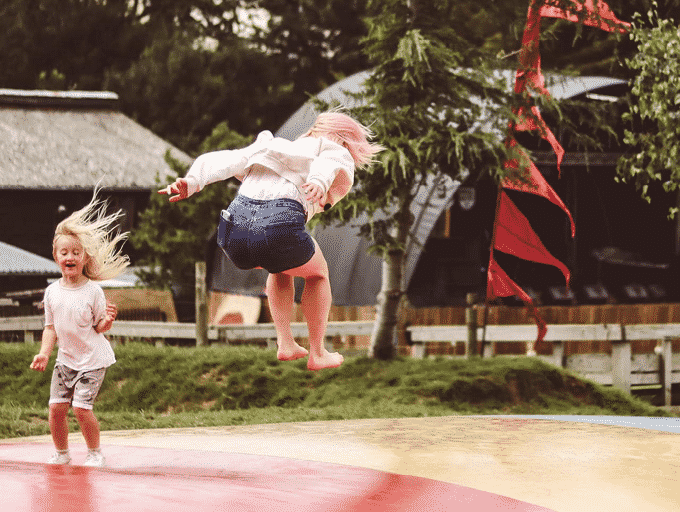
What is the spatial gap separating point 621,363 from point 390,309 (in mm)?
2916

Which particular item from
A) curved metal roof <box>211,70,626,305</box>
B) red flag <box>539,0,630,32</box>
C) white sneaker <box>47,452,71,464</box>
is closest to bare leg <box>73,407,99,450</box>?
white sneaker <box>47,452,71,464</box>

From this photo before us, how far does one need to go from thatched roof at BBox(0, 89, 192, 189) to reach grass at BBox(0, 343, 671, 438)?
17018 mm

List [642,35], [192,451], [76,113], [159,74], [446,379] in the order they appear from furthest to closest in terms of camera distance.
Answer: [159,74], [76,113], [446,379], [642,35], [192,451]

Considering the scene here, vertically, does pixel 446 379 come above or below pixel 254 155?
below

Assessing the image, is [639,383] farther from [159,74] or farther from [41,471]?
[159,74]

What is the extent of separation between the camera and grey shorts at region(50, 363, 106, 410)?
5.62 m

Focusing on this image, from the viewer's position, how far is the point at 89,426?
18.7ft

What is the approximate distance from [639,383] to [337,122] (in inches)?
350

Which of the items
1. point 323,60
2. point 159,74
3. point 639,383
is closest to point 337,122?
point 639,383

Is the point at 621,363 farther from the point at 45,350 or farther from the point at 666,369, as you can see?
the point at 45,350

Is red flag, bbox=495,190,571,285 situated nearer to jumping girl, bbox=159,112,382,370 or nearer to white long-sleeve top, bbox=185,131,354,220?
jumping girl, bbox=159,112,382,370

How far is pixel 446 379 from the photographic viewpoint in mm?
11945

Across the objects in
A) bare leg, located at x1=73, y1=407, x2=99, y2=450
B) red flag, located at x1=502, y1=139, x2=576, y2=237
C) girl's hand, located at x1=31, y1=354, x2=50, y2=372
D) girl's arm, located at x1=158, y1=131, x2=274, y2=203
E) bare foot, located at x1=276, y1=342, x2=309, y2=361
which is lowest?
bare leg, located at x1=73, y1=407, x2=99, y2=450

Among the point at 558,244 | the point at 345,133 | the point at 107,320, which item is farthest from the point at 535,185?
the point at 558,244
